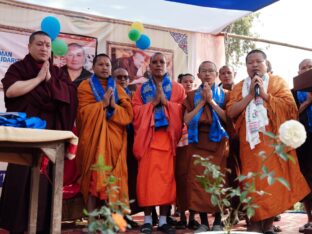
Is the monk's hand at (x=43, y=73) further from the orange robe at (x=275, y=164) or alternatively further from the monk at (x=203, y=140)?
the orange robe at (x=275, y=164)

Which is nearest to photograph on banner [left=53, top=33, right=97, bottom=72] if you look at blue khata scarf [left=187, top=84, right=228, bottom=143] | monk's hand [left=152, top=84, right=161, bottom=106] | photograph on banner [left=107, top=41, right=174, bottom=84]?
photograph on banner [left=107, top=41, right=174, bottom=84]

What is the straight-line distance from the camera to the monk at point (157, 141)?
394cm

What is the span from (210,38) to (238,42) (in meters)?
13.3

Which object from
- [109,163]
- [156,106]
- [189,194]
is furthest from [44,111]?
[189,194]

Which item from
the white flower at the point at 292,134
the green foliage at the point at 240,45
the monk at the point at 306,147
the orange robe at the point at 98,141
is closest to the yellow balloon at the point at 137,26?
the orange robe at the point at 98,141

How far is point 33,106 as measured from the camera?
3393mm

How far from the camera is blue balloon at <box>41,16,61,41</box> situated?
4.95 metres

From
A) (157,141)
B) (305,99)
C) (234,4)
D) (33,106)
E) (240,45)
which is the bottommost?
(157,141)

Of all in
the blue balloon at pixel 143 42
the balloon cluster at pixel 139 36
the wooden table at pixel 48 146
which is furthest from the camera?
the blue balloon at pixel 143 42

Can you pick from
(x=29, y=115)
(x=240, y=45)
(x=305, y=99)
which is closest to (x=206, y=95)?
(x=305, y=99)

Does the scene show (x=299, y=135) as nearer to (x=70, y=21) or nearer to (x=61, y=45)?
(x=61, y=45)

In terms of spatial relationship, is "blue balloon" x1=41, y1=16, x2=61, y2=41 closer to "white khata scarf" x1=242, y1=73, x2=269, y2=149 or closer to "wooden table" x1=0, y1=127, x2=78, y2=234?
"white khata scarf" x1=242, y1=73, x2=269, y2=149

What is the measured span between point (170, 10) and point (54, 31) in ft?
5.59

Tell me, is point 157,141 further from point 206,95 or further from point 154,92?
point 206,95
